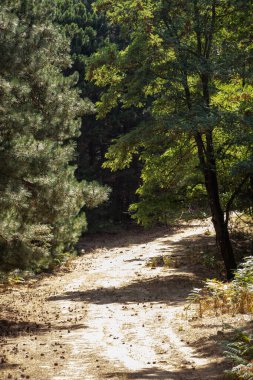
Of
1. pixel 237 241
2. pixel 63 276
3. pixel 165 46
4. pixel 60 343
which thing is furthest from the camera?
pixel 237 241

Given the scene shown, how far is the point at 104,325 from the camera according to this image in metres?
10.1

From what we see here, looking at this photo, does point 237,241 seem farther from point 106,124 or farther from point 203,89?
point 106,124

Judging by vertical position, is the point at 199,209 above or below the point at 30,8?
below

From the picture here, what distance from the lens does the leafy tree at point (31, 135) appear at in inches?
363

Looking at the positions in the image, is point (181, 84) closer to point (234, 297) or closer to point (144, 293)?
point (144, 293)

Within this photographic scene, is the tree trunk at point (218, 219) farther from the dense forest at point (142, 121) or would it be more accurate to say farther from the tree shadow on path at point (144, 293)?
the tree shadow on path at point (144, 293)

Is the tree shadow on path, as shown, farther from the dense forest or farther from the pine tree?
the pine tree

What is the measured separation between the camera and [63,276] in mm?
18281

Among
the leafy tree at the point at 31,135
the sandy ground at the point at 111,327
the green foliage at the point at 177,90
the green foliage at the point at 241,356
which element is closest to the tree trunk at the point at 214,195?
the green foliage at the point at 177,90

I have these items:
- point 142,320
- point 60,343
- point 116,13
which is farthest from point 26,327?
point 116,13

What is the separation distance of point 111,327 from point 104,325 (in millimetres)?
275

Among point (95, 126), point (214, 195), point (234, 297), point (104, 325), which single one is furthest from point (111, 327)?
point (95, 126)

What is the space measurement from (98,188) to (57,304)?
3280mm

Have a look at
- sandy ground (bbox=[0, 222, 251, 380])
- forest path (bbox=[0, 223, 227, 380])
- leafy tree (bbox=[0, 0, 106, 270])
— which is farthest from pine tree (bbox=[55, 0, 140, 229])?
leafy tree (bbox=[0, 0, 106, 270])
